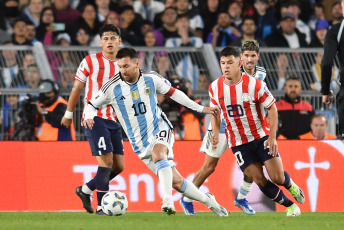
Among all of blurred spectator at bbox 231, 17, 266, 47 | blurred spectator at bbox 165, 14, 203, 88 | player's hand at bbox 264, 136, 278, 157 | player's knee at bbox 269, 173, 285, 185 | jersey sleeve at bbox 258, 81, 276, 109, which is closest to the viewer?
player's hand at bbox 264, 136, 278, 157

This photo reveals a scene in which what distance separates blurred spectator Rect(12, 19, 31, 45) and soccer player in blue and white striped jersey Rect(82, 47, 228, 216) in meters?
5.66

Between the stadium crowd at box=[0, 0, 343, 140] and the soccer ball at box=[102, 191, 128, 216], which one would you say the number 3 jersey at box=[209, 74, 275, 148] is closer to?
the soccer ball at box=[102, 191, 128, 216]

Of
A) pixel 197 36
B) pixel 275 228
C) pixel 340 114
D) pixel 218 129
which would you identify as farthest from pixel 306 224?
pixel 197 36

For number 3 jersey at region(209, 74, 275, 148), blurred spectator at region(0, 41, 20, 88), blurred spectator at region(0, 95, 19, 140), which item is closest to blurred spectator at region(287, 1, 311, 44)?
blurred spectator at region(0, 41, 20, 88)

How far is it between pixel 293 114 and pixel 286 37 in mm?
3414

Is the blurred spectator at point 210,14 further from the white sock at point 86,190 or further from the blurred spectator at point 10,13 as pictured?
the white sock at point 86,190

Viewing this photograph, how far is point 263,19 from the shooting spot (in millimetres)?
15852

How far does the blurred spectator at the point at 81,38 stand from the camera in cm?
1471

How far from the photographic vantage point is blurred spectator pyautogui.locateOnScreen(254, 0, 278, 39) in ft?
51.5

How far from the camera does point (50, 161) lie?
1131 centimetres

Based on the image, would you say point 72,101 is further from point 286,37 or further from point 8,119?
point 286,37

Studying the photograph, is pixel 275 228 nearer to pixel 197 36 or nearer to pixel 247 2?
pixel 197 36

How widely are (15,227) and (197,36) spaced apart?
330 inches

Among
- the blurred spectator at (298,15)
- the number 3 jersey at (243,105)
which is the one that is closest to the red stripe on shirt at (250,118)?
the number 3 jersey at (243,105)
